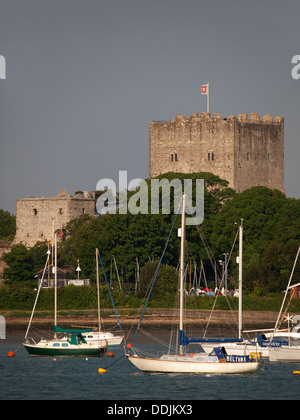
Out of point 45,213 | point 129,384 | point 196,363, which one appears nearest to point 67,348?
point 129,384

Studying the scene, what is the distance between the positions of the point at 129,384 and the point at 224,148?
59695mm

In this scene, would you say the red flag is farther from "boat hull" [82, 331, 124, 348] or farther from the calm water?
the calm water

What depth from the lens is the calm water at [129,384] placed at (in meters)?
47.6

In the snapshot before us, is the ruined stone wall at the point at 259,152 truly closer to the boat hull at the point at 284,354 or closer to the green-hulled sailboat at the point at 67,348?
the green-hulled sailboat at the point at 67,348

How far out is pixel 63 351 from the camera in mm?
59875

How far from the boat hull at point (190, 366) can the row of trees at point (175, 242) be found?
34302 mm

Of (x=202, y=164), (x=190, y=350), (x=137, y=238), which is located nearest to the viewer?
(x=190, y=350)

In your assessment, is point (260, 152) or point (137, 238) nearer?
point (137, 238)

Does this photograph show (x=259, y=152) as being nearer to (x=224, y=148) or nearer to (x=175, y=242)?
(x=224, y=148)

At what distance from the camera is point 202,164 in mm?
108938

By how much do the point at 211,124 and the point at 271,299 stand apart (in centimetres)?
3111
